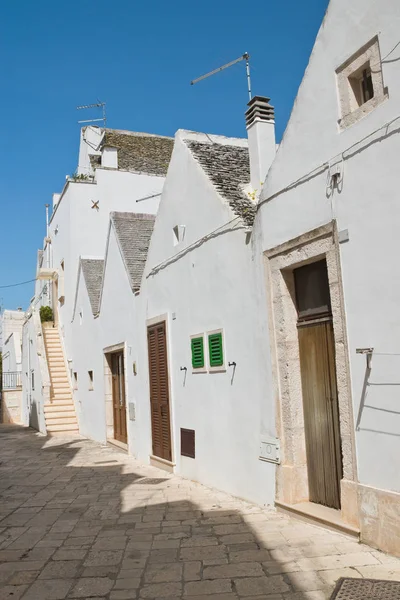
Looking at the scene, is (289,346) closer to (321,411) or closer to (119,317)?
(321,411)

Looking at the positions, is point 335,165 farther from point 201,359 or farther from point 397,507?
point 201,359

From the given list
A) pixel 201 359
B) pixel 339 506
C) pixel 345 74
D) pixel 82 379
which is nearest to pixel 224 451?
pixel 201 359

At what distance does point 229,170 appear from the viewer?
923cm

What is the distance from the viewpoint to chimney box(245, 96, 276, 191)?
8.16 m

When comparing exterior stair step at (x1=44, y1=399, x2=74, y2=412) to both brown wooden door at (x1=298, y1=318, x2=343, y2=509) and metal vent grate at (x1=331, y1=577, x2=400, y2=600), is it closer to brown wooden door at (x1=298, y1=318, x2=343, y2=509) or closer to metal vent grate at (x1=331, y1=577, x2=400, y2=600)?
brown wooden door at (x1=298, y1=318, x2=343, y2=509)

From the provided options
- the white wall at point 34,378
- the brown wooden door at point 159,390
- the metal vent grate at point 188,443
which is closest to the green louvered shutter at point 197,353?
the metal vent grate at point 188,443

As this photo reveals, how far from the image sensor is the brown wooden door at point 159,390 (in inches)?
413

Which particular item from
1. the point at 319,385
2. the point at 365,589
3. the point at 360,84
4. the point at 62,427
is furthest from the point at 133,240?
the point at 365,589

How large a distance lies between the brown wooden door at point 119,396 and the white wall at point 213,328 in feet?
12.8

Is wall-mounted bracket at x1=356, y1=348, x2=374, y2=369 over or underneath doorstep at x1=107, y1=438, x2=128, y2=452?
over

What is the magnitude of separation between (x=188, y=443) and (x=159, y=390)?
1.71m

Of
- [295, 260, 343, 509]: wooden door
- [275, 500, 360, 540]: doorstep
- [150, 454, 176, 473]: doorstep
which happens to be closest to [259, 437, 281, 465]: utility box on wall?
[295, 260, 343, 509]: wooden door

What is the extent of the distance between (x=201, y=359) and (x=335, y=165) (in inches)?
164

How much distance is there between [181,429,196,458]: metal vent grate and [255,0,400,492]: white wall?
14.3 ft
